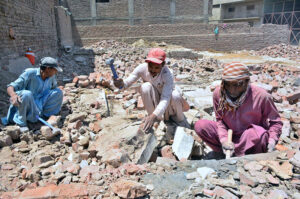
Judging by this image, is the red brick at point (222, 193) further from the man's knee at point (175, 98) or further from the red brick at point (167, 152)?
the man's knee at point (175, 98)

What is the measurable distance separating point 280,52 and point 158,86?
53.8 feet

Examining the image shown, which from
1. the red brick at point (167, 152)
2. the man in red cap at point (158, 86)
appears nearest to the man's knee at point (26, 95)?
the man in red cap at point (158, 86)

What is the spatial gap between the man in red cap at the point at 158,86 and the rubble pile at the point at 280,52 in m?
14.6

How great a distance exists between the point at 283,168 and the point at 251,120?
727 millimetres

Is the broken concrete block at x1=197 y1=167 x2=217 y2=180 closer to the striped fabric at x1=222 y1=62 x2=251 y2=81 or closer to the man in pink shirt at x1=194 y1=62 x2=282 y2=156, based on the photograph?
the man in pink shirt at x1=194 y1=62 x2=282 y2=156

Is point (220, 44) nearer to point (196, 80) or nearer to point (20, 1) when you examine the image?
point (196, 80)

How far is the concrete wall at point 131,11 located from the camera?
61.8ft

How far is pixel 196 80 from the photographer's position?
23.8 ft

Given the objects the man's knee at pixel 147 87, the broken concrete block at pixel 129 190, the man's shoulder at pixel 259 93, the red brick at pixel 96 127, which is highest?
the man's shoulder at pixel 259 93

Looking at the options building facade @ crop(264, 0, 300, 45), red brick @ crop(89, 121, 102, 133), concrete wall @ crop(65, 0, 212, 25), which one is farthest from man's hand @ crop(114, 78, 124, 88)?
building facade @ crop(264, 0, 300, 45)

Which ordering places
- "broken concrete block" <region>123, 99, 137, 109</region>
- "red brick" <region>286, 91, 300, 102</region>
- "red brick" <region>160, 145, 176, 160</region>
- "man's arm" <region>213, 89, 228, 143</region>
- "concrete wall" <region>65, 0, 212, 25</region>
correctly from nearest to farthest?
"man's arm" <region>213, 89, 228, 143</region> < "red brick" <region>160, 145, 176, 160</region> < "broken concrete block" <region>123, 99, 137, 109</region> < "red brick" <region>286, 91, 300, 102</region> < "concrete wall" <region>65, 0, 212, 25</region>

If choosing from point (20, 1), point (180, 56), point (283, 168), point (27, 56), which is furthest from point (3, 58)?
point (180, 56)

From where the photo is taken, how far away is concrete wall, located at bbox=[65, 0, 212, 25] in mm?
18828

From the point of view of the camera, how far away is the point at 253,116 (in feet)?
8.36
